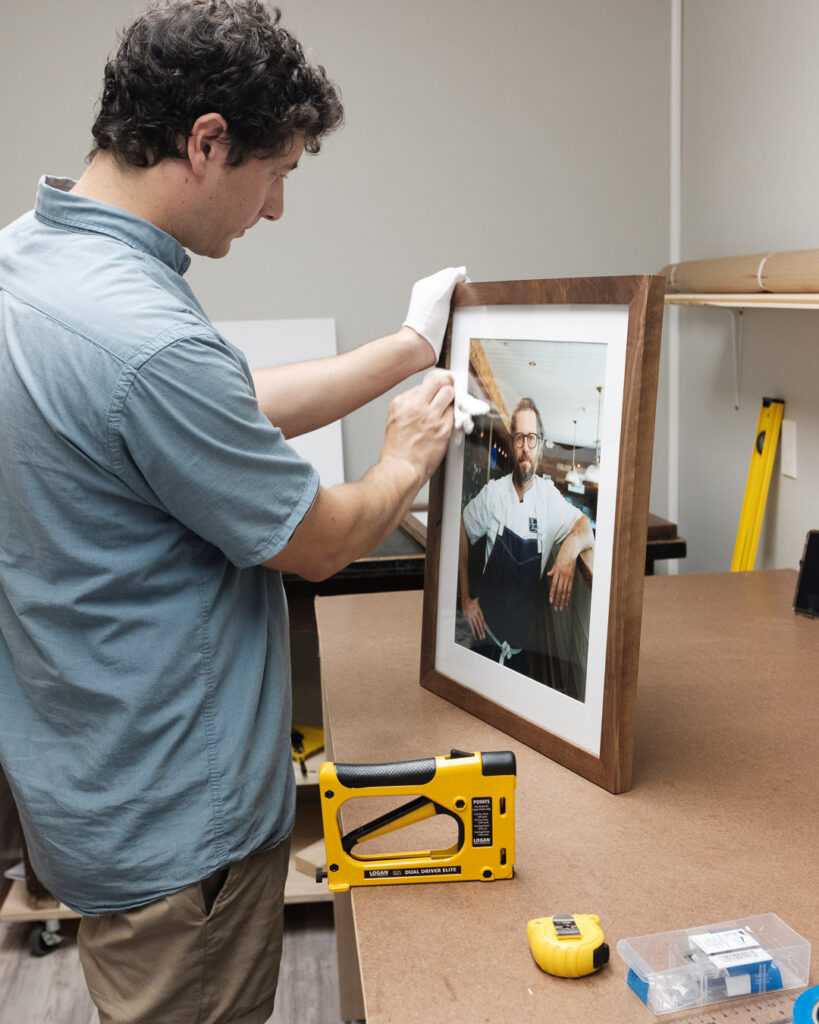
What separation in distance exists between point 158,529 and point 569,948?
0.50 metres

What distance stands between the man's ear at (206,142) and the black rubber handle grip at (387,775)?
59cm

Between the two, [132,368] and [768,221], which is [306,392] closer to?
[132,368]

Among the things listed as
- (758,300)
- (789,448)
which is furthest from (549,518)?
(789,448)

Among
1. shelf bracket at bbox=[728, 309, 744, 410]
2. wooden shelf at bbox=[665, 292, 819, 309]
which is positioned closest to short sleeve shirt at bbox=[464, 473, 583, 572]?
wooden shelf at bbox=[665, 292, 819, 309]

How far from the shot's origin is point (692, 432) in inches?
101

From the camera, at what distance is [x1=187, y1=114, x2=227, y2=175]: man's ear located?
901mm

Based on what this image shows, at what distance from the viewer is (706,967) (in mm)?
728

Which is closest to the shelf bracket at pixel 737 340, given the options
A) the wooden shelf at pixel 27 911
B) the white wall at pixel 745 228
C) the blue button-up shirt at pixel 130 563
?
the white wall at pixel 745 228

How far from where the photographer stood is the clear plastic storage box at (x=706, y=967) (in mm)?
723

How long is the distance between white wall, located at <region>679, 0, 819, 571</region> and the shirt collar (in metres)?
1.41

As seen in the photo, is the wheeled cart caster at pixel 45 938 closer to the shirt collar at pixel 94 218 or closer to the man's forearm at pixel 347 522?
the man's forearm at pixel 347 522

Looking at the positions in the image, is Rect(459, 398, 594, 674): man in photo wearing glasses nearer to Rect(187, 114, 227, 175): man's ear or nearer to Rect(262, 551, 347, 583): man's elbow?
Rect(262, 551, 347, 583): man's elbow

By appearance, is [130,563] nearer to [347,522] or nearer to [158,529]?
[158,529]

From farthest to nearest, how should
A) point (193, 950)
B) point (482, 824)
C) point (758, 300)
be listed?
point (758, 300)
point (193, 950)
point (482, 824)
